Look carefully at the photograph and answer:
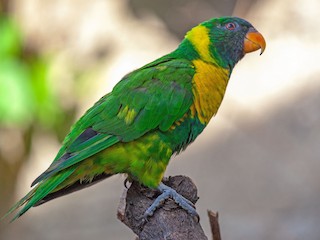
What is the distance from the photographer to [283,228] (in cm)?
450

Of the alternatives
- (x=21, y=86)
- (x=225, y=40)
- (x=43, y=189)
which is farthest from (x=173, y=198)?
(x=21, y=86)

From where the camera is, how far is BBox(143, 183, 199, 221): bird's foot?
1989 millimetres

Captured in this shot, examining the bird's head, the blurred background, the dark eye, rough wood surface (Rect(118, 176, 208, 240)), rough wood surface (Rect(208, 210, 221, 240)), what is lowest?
rough wood surface (Rect(208, 210, 221, 240))

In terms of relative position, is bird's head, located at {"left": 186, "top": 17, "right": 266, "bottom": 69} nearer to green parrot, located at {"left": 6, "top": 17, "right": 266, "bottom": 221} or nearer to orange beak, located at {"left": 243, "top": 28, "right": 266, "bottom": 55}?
orange beak, located at {"left": 243, "top": 28, "right": 266, "bottom": 55}

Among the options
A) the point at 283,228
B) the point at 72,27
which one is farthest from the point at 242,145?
the point at 72,27

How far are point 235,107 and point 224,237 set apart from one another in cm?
104

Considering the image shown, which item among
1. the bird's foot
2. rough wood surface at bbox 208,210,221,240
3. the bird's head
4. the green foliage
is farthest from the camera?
the green foliage

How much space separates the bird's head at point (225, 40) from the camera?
248 centimetres

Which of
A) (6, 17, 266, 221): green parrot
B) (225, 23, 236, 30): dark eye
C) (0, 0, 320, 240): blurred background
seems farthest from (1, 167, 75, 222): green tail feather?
(0, 0, 320, 240): blurred background

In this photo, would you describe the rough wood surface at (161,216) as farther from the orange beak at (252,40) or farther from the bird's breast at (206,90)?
the orange beak at (252,40)

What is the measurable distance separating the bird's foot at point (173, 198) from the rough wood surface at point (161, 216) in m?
0.01

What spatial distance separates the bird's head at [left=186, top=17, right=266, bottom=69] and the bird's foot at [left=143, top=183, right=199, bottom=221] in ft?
1.94

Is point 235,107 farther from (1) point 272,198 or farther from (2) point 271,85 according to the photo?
(1) point 272,198

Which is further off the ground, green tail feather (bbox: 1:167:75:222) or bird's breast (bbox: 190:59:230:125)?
bird's breast (bbox: 190:59:230:125)
